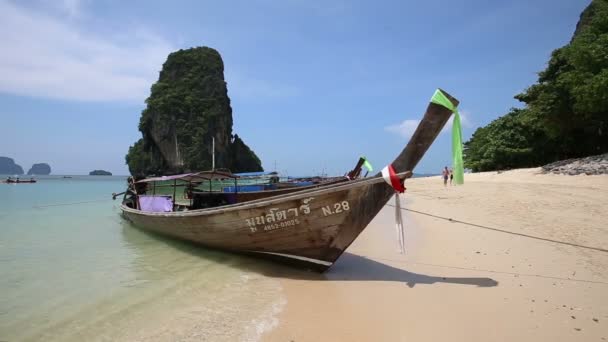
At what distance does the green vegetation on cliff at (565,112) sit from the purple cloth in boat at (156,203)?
2054cm

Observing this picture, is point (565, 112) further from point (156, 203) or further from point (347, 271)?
point (156, 203)

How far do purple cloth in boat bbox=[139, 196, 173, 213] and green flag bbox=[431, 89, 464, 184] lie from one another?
7484mm

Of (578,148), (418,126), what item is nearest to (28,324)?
(418,126)

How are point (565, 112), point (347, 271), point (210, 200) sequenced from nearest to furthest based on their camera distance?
point (347, 271), point (210, 200), point (565, 112)

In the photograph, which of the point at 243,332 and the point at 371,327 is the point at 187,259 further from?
the point at 371,327

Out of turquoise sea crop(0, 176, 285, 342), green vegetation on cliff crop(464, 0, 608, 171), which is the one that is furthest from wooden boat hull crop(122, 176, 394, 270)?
green vegetation on cliff crop(464, 0, 608, 171)

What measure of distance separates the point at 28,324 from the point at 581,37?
29090 millimetres

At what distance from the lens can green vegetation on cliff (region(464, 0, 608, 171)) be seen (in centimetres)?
1806

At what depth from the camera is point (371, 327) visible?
11.4 ft

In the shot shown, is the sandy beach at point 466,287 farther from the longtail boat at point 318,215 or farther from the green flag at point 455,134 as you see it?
the green flag at point 455,134

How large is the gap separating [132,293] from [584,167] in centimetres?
2052

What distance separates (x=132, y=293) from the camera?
514 cm

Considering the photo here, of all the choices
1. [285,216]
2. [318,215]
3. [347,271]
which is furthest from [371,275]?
[285,216]

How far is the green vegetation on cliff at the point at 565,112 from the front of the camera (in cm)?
1806
